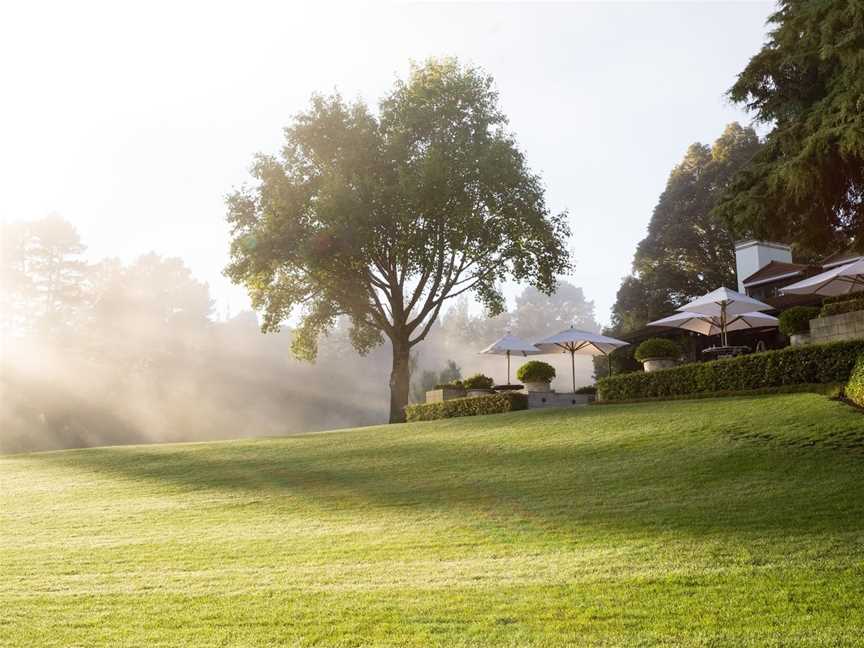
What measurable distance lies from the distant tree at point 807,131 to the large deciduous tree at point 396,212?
46.8 ft

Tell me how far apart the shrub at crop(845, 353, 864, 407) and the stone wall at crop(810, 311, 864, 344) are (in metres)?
1.75

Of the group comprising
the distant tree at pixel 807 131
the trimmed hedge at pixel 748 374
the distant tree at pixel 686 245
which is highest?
the distant tree at pixel 686 245

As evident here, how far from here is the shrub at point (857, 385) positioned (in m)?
13.2

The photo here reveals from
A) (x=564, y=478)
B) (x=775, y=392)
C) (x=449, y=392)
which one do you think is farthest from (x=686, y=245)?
(x=564, y=478)

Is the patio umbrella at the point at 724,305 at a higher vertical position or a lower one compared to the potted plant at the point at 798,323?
higher

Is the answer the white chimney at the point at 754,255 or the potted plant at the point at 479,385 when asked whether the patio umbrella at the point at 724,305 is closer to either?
the potted plant at the point at 479,385

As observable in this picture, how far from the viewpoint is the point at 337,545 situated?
8.56 m

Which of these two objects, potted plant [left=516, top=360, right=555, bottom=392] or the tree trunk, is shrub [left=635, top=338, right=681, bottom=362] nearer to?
potted plant [left=516, top=360, right=555, bottom=392]

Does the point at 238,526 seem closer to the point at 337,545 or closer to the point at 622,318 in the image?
the point at 337,545

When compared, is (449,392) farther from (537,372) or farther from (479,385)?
(537,372)

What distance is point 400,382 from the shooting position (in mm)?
31891

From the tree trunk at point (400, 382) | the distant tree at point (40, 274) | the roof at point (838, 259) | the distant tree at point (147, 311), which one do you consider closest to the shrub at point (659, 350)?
the tree trunk at point (400, 382)

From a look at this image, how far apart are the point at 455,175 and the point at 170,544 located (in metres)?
23.3

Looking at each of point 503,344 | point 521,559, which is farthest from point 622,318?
point 521,559
